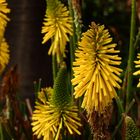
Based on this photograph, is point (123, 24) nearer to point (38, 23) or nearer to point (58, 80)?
point (38, 23)

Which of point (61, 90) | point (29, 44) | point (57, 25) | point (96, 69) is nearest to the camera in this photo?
point (96, 69)

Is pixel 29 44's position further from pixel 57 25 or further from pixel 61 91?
pixel 61 91

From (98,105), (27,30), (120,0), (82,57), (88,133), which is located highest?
(120,0)

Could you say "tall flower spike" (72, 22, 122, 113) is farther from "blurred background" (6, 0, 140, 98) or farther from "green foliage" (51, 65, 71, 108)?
"blurred background" (6, 0, 140, 98)

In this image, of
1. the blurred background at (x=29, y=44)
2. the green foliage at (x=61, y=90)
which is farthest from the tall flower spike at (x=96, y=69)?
the blurred background at (x=29, y=44)

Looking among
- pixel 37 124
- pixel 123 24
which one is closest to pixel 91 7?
pixel 123 24

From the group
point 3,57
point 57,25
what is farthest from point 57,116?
point 3,57
